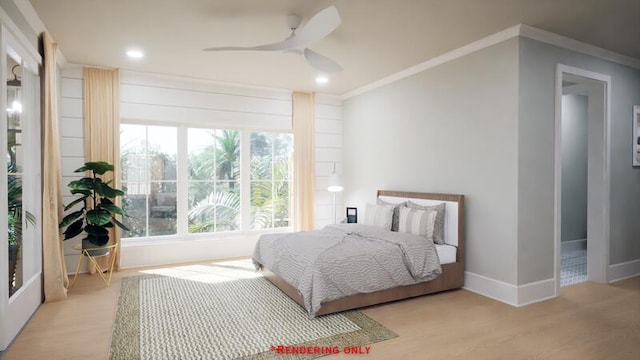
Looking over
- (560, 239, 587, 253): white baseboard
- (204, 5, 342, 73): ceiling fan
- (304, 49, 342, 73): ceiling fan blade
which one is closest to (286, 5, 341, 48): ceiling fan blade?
(204, 5, 342, 73): ceiling fan

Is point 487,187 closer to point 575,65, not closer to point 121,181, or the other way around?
point 575,65

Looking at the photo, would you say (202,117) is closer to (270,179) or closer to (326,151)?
(270,179)

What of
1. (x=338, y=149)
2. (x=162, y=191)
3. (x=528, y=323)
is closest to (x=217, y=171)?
(x=162, y=191)

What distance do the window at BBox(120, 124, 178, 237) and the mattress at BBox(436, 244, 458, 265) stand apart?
3598 mm

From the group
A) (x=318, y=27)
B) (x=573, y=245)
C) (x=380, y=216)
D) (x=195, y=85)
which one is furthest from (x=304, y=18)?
(x=573, y=245)

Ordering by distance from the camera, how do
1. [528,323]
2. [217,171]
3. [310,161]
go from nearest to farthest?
[528,323], [217,171], [310,161]

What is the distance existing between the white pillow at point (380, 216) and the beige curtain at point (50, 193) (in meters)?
3.42

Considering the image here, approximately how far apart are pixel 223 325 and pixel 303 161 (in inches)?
130

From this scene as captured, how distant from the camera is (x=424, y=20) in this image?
10.6 ft

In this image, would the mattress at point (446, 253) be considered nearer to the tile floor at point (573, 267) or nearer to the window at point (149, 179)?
the tile floor at point (573, 267)

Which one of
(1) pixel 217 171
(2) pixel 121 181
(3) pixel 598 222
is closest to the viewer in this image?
(3) pixel 598 222

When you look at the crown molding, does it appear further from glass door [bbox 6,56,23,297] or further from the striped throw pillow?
glass door [bbox 6,56,23,297]

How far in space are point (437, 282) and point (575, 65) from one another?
8.81ft

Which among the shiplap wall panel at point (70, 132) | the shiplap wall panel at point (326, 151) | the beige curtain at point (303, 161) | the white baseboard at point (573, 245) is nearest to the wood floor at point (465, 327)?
the shiplap wall panel at point (70, 132)
